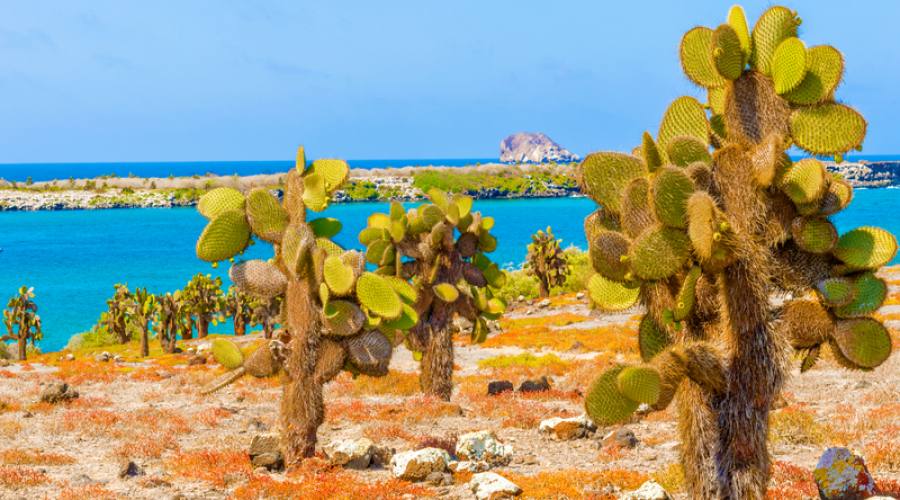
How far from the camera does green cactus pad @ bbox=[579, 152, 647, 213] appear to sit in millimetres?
8273

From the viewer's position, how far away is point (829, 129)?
8.03 metres

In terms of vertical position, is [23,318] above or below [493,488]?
below

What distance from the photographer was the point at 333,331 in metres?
12.2

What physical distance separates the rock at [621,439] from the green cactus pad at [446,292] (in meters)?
5.10

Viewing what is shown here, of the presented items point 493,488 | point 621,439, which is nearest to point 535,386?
point 621,439

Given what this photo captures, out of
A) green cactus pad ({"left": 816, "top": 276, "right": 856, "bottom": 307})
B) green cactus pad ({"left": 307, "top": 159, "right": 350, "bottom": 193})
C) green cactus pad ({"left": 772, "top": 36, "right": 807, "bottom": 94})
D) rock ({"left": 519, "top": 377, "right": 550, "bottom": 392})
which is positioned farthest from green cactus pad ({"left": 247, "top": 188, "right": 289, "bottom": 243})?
rock ({"left": 519, "top": 377, "right": 550, "bottom": 392})

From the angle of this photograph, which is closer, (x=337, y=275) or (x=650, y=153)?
(x=650, y=153)

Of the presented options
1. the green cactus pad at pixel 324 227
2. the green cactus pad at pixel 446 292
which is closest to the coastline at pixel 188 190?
the green cactus pad at pixel 446 292

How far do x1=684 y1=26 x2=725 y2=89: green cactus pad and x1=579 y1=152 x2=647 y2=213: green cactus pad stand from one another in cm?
124

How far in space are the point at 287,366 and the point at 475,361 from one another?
1590cm

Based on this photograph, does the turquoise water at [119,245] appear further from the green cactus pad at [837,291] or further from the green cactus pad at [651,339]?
the green cactus pad at [837,291]

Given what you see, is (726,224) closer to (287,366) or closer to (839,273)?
(839,273)

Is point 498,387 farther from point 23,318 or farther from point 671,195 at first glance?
point 23,318

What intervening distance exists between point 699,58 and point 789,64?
0.96 metres
